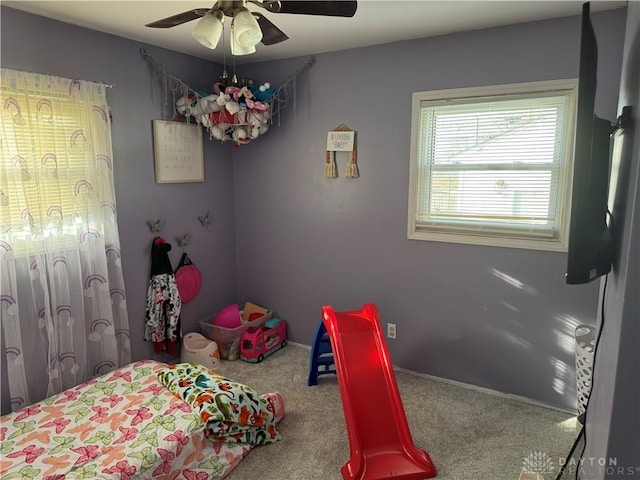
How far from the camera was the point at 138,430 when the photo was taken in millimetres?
2244

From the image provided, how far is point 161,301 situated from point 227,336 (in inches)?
24.6

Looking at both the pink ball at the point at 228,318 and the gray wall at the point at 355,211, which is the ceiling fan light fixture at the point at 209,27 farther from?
the pink ball at the point at 228,318

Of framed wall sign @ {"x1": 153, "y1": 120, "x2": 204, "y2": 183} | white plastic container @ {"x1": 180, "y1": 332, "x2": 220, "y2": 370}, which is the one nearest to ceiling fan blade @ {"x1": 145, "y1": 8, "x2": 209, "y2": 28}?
framed wall sign @ {"x1": 153, "y1": 120, "x2": 204, "y2": 183}

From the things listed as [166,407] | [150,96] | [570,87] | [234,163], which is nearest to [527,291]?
[570,87]

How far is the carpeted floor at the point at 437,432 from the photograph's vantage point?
2305 mm

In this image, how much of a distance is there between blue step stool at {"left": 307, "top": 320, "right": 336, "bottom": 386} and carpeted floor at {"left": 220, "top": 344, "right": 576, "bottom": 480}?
0.07 meters

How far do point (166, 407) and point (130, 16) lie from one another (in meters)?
2.22

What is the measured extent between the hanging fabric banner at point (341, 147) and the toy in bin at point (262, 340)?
1359 mm

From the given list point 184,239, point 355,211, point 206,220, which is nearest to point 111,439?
point 184,239

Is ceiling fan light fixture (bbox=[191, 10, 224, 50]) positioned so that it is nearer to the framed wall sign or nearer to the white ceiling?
the white ceiling

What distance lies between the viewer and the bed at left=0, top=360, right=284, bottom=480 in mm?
2031

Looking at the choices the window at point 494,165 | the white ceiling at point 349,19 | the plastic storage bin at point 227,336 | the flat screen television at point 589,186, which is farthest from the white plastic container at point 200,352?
the flat screen television at point 589,186

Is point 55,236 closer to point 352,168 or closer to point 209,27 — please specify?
point 209,27

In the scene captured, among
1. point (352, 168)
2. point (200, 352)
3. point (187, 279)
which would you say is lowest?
point (200, 352)
